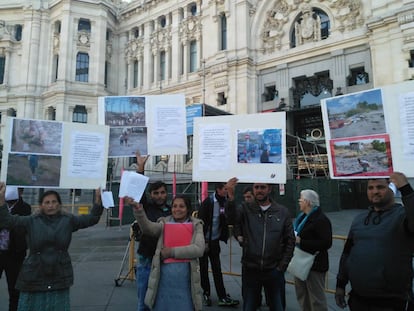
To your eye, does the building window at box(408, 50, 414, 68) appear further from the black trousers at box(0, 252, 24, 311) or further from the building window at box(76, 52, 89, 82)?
the building window at box(76, 52, 89, 82)

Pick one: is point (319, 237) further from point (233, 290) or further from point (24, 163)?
point (24, 163)

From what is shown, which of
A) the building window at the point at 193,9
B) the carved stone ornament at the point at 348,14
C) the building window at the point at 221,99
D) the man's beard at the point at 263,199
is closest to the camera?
→ the man's beard at the point at 263,199

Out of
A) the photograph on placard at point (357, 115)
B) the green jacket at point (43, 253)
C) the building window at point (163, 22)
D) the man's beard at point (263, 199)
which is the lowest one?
the green jacket at point (43, 253)

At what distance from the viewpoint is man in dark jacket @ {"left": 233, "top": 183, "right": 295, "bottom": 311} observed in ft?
13.3

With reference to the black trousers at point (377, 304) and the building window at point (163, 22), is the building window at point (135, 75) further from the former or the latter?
the black trousers at point (377, 304)

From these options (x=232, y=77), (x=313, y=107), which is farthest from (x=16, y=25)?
(x=313, y=107)

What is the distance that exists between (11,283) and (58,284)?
1751 millimetres

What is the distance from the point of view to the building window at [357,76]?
22031 mm

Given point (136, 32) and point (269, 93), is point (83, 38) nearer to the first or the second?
point (136, 32)

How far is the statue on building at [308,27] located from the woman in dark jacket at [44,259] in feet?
76.8

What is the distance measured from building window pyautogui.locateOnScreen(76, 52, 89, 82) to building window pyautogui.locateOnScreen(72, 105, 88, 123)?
3023 millimetres

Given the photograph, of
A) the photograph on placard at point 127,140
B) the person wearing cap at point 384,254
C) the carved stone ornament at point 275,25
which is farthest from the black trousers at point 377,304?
the carved stone ornament at point 275,25

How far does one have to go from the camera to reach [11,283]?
495cm

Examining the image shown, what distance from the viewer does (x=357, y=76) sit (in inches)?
885
